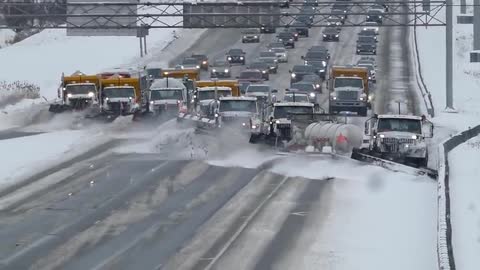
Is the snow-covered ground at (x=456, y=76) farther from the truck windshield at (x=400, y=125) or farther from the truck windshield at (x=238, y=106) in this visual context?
the truck windshield at (x=400, y=125)

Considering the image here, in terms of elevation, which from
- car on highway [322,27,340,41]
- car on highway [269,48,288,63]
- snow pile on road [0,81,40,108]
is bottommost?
snow pile on road [0,81,40,108]

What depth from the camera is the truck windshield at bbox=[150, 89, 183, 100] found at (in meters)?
49.3

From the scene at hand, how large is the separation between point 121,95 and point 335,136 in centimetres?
1756

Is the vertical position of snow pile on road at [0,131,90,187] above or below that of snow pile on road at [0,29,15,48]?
below

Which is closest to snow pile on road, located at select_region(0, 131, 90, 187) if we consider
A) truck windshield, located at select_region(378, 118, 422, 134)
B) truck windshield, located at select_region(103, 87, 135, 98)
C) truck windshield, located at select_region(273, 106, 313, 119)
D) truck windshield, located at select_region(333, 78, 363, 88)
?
truck windshield, located at select_region(103, 87, 135, 98)

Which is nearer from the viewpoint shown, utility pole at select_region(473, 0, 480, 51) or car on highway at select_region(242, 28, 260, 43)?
utility pole at select_region(473, 0, 480, 51)

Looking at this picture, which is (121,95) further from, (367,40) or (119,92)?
(367,40)

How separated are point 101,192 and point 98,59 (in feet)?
214

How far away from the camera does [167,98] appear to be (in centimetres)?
4928

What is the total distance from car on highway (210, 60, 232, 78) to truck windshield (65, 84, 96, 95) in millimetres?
24416

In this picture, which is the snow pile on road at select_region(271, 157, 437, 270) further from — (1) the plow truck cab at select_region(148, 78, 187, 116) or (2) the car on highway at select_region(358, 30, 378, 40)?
(2) the car on highway at select_region(358, 30, 378, 40)

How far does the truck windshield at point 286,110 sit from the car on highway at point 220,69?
118ft

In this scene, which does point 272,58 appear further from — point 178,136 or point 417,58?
point 178,136

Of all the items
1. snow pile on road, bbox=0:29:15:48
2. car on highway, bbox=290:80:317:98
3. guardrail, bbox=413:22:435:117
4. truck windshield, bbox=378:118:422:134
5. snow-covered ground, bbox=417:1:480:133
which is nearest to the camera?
truck windshield, bbox=378:118:422:134
